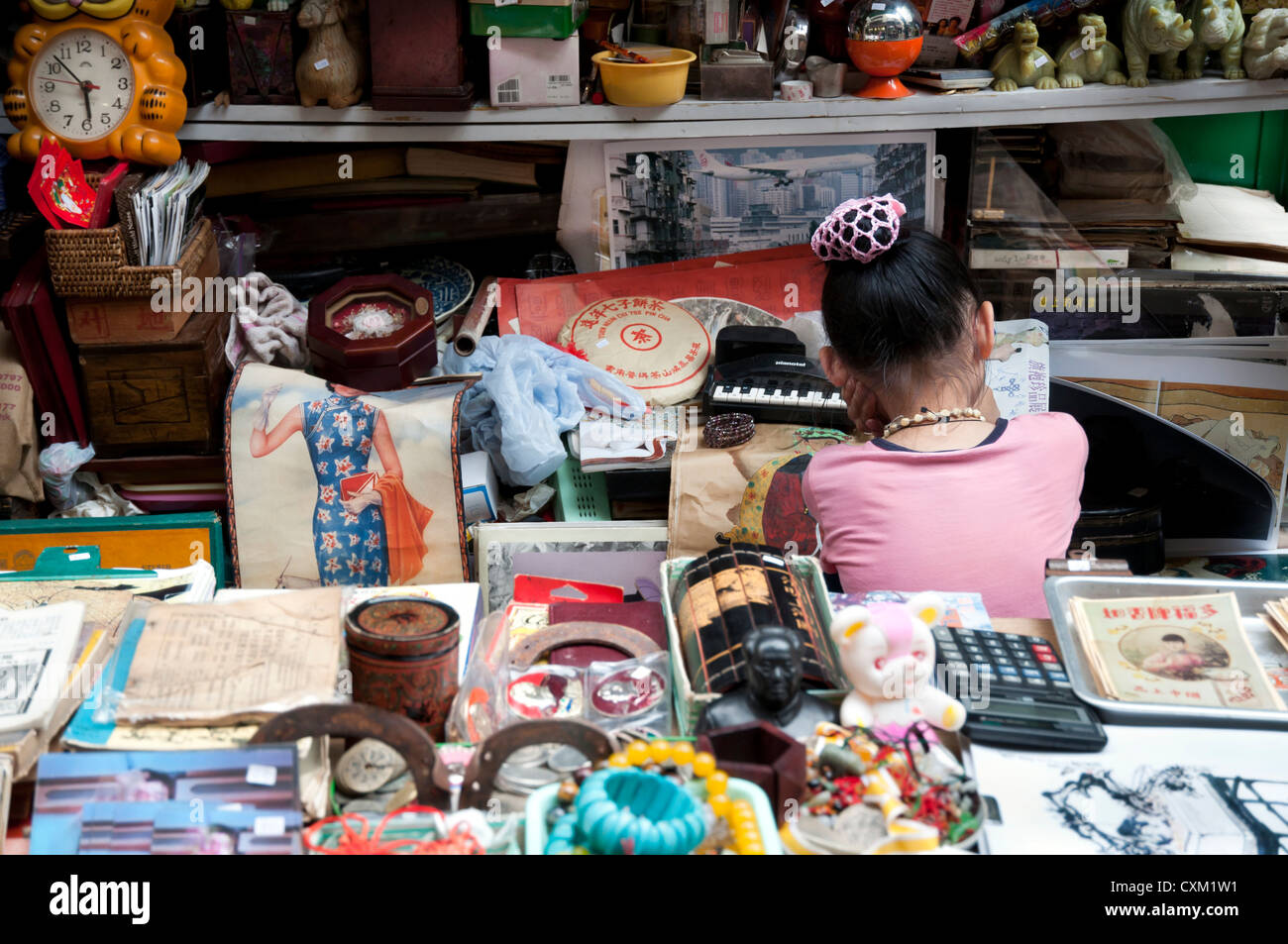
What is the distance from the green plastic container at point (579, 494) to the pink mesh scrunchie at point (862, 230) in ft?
3.20

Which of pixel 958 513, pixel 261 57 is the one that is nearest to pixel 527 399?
pixel 261 57

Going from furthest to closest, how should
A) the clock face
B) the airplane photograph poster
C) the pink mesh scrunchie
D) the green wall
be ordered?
the green wall < the airplane photograph poster < the clock face < the pink mesh scrunchie

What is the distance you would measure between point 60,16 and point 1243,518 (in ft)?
9.80

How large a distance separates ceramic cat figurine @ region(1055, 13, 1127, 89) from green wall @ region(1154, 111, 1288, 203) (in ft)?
1.41

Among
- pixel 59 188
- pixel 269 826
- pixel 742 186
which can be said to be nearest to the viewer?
pixel 269 826

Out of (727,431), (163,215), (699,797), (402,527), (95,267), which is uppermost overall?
(163,215)

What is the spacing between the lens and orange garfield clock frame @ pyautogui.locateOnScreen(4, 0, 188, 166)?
2611mm

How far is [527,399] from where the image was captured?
107 inches

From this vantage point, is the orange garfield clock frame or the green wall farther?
the green wall

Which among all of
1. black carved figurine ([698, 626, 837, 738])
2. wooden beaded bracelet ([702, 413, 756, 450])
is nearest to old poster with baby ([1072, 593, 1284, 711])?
black carved figurine ([698, 626, 837, 738])

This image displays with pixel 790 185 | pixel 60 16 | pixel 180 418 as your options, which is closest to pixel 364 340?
pixel 180 418

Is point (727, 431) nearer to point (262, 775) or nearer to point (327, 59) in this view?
point (327, 59)

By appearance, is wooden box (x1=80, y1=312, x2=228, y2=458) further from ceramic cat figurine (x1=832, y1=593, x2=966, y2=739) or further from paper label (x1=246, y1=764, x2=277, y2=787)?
ceramic cat figurine (x1=832, y1=593, x2=966, y2=739)

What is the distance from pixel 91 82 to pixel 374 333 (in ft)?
2.72
